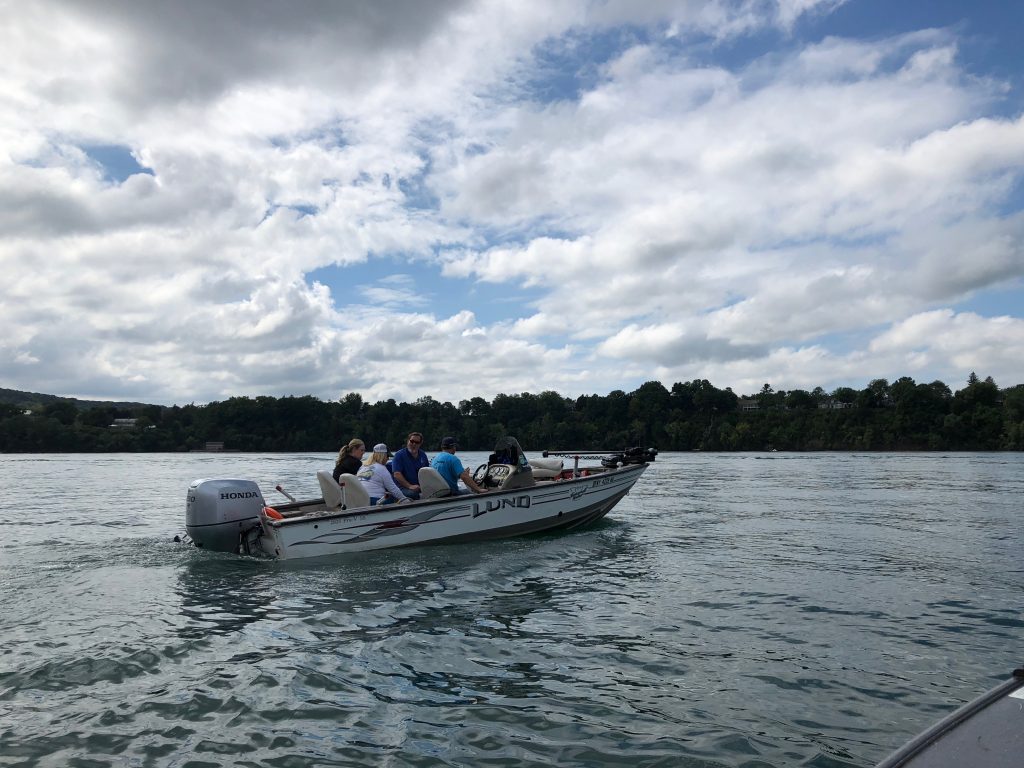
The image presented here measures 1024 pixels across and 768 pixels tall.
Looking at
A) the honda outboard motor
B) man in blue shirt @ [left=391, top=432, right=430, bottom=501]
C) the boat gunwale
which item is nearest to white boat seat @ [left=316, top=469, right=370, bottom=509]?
the boat gunwale

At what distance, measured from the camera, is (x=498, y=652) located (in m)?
7.38

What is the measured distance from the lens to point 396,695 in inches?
239

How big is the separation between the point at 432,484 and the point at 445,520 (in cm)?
73

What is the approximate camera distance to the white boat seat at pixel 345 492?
42.2ft

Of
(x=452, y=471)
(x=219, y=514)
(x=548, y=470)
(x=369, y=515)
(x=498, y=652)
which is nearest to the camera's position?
(x=498, y=652)

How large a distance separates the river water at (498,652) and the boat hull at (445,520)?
0.35 m

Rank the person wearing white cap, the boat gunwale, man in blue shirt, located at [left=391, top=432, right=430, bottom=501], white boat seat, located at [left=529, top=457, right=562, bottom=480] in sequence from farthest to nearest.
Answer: white boat seat, located at [left=529, top=457, right=562, bottom=480], man in blue shirt, located at [left=391, top=432, right=430, bottom=501], the person wearing white cap, the boat gunwale

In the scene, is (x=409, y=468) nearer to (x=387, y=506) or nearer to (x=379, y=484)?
(x=379, y=484)

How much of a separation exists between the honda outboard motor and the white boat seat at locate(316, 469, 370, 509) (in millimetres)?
1289

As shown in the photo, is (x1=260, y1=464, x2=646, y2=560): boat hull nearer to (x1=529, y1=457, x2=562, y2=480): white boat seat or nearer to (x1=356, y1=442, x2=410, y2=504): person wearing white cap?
(x1=356, y1=442, x2=410, y2=504): person wearing white cap

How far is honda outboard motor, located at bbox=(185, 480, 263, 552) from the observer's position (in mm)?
12508

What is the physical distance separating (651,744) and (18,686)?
17.0 feet

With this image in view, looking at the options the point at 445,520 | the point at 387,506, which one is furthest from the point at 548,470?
the point at 387,506

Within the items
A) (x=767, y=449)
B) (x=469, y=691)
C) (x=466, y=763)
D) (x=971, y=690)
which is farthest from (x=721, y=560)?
(x=767, y=449)
